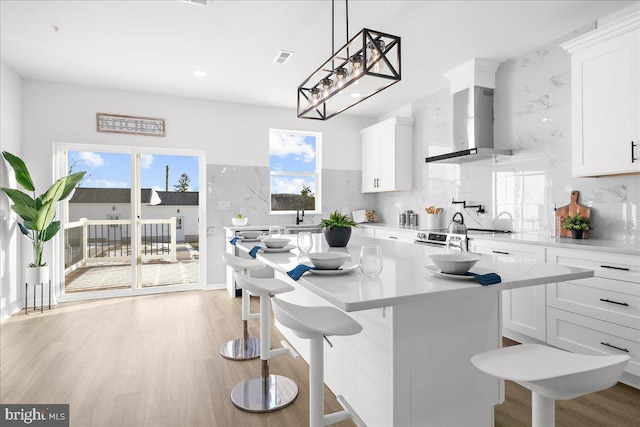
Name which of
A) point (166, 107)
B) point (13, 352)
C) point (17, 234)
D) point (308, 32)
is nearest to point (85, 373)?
point (13, 352)

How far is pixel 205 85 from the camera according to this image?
4570mm

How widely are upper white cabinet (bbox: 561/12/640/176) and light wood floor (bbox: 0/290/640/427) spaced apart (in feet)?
5.20

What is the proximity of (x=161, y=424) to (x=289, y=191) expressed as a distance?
4.08 m

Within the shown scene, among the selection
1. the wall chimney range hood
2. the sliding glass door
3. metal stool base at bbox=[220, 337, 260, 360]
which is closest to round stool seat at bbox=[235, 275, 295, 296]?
metal stool base at bbox=[220, 337, 260, 360]

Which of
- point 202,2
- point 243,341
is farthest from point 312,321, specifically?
point 202,2

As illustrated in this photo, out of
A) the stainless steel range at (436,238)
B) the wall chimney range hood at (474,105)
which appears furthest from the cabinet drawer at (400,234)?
the wall chimney range hood at (474,105)

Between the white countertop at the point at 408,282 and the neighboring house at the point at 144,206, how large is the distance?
12.0 feet

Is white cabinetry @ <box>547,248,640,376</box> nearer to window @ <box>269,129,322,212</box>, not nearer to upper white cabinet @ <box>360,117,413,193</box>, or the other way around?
upper white cabinet @ <box>360,117,413,193</box>

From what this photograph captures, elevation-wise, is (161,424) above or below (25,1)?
below

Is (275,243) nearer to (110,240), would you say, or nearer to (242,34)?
(242,34)

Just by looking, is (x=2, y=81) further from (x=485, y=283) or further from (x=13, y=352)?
(x=485, y=283)

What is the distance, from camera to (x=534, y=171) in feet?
11.5

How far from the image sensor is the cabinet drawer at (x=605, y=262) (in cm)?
231

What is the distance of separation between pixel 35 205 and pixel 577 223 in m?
5.25
